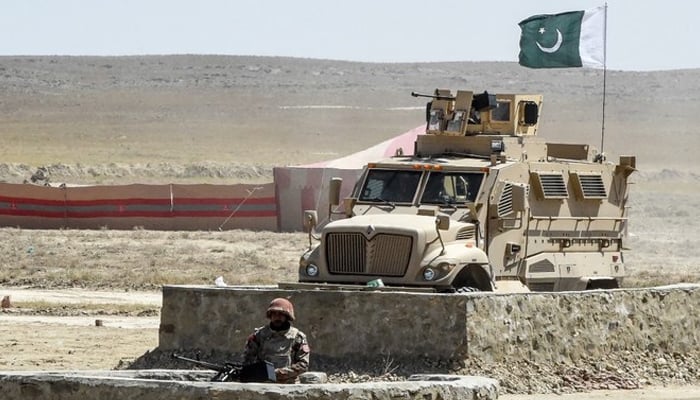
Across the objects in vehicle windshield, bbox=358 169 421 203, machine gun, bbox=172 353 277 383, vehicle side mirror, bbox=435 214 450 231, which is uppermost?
vehicle windshield, bbox=358 169 421 203

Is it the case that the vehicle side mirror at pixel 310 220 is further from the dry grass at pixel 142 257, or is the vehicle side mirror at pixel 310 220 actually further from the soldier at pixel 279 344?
the dry grass at pixel 142 257

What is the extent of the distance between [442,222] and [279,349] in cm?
581

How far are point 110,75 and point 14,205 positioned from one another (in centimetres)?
8912

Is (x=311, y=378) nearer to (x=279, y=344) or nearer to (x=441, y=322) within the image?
(x=279, y=344)

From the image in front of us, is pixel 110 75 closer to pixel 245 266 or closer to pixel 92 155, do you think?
pixel 92 155

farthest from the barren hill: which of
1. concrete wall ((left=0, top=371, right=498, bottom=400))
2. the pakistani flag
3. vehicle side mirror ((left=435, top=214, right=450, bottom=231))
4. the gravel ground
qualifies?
concrete wall ((left=0, top=371, right=498, bottom=400))

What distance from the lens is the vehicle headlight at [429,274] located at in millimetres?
17609

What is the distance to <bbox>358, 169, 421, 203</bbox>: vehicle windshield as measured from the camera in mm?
19531

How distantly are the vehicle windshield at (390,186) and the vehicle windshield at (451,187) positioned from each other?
0.57 feet

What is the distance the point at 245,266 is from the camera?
31203mm

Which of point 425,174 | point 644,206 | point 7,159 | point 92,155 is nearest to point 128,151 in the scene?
point 92,155

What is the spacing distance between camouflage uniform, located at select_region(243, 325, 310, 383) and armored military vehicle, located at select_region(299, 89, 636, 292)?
533 centimetres

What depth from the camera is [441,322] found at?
52.0ft

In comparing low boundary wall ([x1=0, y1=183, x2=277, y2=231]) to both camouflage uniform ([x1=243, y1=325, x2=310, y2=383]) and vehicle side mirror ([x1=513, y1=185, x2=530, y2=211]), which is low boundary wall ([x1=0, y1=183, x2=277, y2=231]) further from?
camouflage uniform ([x1=243, y1=325, x2=310, y2=383])
